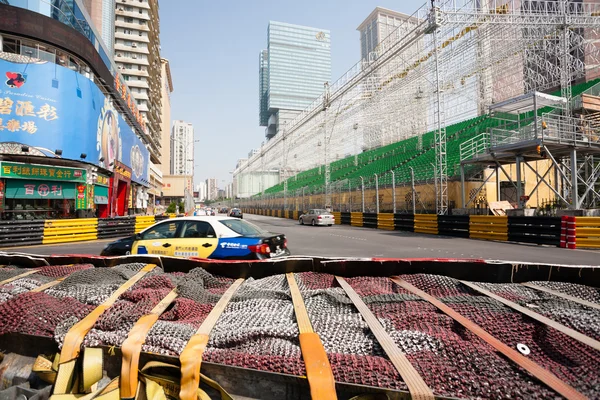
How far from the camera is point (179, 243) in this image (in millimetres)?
5848

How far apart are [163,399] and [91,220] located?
16.4 meters

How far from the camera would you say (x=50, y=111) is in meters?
18.5

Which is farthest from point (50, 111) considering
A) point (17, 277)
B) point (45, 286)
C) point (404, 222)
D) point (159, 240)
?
point (404, 222)

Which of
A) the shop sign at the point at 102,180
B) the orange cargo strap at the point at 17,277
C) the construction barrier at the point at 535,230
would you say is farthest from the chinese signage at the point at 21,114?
the construction barrier at the point at 535,230

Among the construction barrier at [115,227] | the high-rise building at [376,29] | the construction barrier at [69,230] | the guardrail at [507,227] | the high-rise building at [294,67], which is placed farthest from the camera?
the high-rise building at [294,67]

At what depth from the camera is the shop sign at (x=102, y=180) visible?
74.9 feet

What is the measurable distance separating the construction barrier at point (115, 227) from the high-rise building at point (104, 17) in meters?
45.3

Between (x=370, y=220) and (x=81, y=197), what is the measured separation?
19.1 metres

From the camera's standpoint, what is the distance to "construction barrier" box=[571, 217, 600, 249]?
10.5 metres

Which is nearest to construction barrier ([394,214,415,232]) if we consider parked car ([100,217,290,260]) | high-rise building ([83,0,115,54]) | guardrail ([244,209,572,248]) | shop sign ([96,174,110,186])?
guardrail ([244,209,572,248])

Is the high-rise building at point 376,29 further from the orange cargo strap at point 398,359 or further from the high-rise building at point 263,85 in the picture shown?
the high-rise building at point 263,85

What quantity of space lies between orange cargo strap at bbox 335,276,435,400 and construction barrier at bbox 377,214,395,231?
1800cm

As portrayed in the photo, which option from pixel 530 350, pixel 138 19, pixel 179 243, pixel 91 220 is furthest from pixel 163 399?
pixel 138 19

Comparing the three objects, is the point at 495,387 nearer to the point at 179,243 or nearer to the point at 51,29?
the point at 179,243
